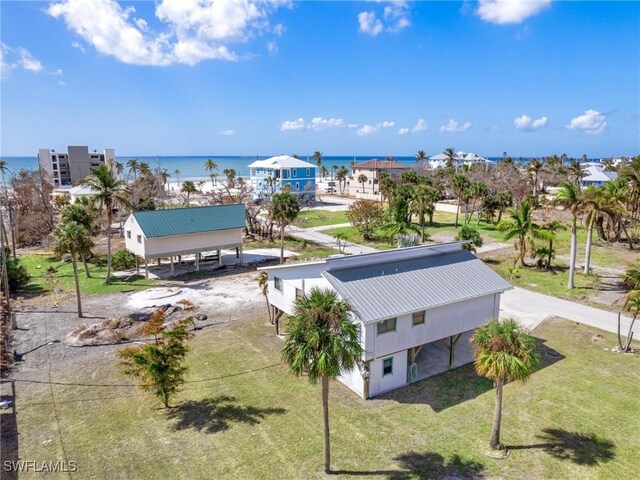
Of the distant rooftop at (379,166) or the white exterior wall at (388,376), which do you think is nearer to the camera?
the white exterior wall at (388,376)

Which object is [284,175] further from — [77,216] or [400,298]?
[400,298]

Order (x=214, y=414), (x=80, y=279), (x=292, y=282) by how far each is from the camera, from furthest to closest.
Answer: (x=80, y=279) < (x=292, y=282) < (x=214, y=414)

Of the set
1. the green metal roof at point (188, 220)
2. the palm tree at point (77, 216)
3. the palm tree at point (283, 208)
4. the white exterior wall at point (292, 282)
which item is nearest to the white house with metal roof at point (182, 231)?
the green metal roof at point (188, 220)

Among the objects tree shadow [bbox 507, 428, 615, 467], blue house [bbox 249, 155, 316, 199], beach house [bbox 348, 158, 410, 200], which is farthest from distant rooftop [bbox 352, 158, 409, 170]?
tree shadow [bbox 507, 428, 615, 467]

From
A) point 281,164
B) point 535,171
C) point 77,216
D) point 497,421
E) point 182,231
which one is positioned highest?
point 281,164

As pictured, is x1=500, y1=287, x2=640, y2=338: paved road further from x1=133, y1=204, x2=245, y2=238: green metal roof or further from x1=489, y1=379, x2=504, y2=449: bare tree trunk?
x1=133, y1=204, x2=245, y2=238: green metal roof

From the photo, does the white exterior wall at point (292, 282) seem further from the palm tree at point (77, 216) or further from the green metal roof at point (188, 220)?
the green metal roof at point (188, 220)

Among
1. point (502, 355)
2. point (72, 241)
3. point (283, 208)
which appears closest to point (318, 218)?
point (283, 208)
